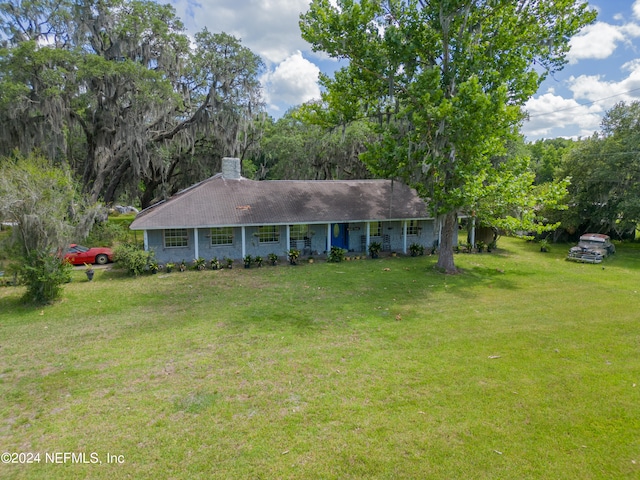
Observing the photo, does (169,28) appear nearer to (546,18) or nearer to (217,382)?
(546,18)

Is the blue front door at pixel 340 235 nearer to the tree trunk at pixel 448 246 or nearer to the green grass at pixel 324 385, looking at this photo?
the tree trunk at pixel 448 246

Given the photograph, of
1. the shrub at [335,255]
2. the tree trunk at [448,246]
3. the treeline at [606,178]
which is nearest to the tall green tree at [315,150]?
the shrub at [335,255]

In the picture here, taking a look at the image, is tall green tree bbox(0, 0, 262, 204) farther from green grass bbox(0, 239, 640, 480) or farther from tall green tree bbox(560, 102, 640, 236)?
tall green tree bbox(560, 102, 640, 236)

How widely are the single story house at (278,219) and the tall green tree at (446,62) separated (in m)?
2.74

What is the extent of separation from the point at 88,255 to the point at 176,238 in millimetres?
4642

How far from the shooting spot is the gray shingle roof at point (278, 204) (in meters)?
16.2

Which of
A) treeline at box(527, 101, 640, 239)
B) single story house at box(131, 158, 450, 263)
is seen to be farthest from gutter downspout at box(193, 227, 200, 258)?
treeline at box(527, 101, 640, 239)

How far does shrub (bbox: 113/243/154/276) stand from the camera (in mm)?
14383

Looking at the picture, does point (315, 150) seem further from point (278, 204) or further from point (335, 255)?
point (335, 255)

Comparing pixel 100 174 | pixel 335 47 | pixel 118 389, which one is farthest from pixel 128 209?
pixel 118 389

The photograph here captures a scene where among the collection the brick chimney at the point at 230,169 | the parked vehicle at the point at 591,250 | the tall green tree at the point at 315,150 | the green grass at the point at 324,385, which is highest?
Answer: the tall green tree at the point at 315,150

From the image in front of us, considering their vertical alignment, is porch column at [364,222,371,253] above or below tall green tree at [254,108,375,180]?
below

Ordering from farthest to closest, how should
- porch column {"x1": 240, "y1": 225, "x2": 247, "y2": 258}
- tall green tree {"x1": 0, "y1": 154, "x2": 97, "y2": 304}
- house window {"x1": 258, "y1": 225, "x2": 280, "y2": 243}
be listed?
house window {"x1": 258, "y1": 225, "x2": 280, "y2": 243}, porch column {"x1": 240, "y1": 225, "x2": 247, "y2": 258}, tall green tree {"x1": 0, "y1": 154, "x2": 97, "y2": 304}

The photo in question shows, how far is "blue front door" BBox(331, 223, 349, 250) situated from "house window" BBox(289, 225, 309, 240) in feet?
5.54
